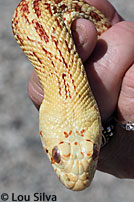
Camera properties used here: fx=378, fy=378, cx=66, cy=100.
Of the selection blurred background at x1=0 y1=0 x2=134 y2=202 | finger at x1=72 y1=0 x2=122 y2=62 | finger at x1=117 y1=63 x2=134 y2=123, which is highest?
finger at x1=72 y1=0 x2=122 y2=62

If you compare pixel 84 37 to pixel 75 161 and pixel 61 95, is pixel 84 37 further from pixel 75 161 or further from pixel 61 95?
pixel 75 161

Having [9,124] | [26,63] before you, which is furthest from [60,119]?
[26,63]

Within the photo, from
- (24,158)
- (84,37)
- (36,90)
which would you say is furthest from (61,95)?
(24,158)

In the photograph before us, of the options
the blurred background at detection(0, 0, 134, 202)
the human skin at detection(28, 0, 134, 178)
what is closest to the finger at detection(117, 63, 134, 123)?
the human skin at detection(28, 0, 134, 178)

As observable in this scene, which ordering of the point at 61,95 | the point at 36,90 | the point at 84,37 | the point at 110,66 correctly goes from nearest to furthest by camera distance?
the point at 61,95 → the point at 84,37 → the point at 110,66 → the point at 36,90

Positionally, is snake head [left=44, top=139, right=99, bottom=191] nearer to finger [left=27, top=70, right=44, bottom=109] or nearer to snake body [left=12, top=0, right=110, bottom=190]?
snake body [left=12, top=0, right=110, bottom=190]

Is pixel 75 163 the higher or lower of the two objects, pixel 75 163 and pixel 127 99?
the higher
